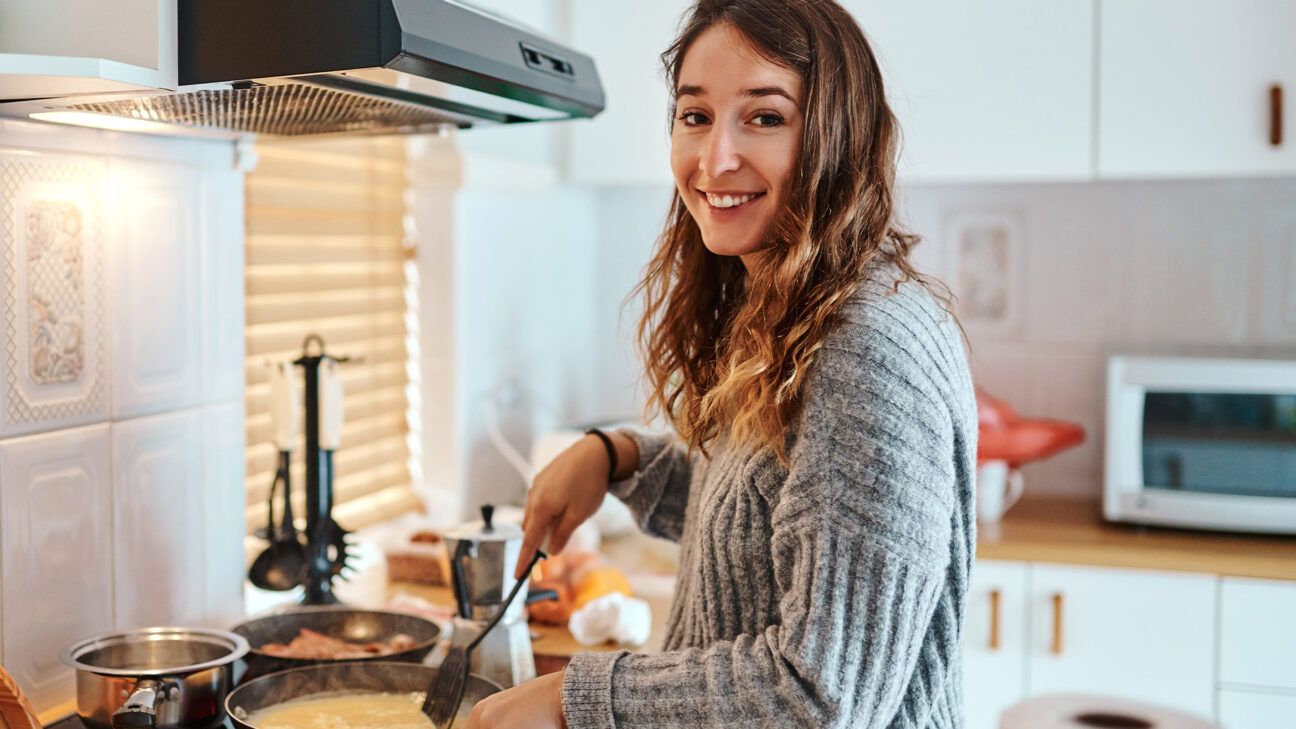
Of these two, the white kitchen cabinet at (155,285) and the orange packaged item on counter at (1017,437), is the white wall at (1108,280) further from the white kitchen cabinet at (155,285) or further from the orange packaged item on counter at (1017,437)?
the white kitchen cabinet at (155,285)

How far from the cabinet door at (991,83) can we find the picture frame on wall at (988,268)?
0.34m

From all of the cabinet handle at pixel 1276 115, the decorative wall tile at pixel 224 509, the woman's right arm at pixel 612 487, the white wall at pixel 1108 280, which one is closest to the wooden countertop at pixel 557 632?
the woman's right arm at pixel 612 487

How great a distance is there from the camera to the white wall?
2455 mm

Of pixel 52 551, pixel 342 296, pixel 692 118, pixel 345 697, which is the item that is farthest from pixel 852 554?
pixel 342 296

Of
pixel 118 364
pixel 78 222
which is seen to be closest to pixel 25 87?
pixel 78 222

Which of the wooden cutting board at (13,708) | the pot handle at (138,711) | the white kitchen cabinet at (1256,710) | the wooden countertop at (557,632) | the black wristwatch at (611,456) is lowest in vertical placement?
the white kitchen cabinet at (1256,710)

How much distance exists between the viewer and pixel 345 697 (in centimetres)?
129

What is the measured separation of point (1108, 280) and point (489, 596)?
1701mm

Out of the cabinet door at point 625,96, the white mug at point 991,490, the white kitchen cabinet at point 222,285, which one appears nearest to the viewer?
the white kitchen cabinet at point 222,285

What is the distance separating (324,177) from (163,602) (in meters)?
0.79

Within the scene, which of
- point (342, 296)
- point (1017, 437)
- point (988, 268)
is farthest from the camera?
point (988, 268)

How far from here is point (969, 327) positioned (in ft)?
8.67

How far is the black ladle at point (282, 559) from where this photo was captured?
5.19ft

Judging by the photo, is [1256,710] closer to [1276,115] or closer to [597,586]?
[1276,115]
